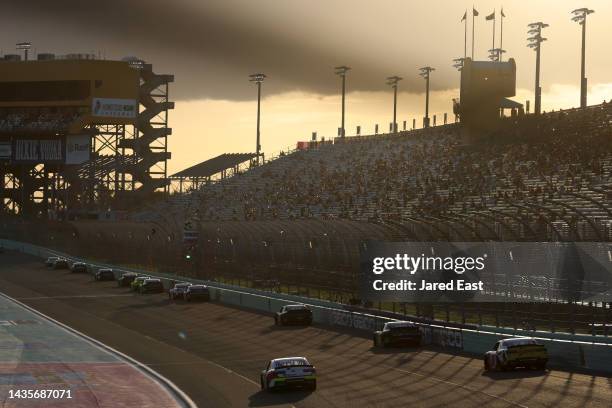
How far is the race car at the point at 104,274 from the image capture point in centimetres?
8412

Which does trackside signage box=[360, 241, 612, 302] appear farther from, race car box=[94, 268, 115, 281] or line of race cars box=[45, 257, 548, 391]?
race car box=[94, 268, 115, 281]

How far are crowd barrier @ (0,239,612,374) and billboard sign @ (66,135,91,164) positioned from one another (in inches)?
2798

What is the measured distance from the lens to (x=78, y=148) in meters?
135

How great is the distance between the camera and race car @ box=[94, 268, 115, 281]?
3312 inches

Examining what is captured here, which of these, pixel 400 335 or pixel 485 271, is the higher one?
pixel 485 271

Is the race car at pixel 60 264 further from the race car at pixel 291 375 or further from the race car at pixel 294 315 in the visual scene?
the race car at pixel 291 375

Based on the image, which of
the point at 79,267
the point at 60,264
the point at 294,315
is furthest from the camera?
the point at 60,264

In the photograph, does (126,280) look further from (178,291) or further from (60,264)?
(60,264)

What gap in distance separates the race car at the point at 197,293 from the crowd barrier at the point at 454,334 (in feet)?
2.96

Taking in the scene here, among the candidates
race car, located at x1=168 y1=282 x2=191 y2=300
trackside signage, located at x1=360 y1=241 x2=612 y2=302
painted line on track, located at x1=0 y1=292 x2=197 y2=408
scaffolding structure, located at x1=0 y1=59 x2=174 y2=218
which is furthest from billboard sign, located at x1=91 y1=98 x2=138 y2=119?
trackside signage, located at x1=360 y1=241 x2=612 y2=302

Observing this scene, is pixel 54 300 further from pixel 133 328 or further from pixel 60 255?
pixel 60 255

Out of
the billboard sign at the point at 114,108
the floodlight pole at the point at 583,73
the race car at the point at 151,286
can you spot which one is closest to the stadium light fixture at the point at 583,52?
the floodlight pole at the point at 583,73

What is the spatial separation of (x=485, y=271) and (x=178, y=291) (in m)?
32.3

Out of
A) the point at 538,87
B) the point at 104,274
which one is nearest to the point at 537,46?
the point at 538,87
